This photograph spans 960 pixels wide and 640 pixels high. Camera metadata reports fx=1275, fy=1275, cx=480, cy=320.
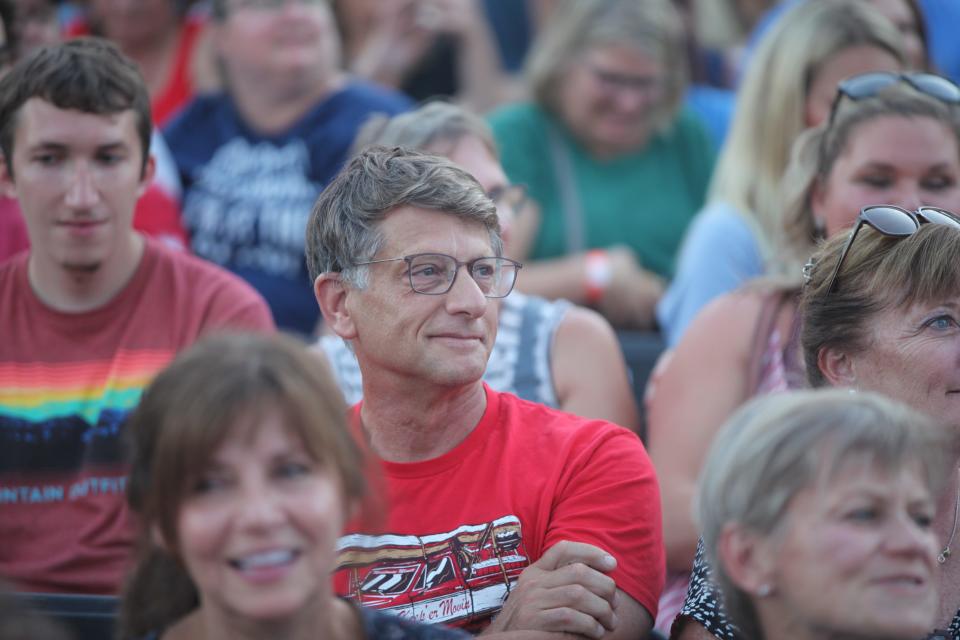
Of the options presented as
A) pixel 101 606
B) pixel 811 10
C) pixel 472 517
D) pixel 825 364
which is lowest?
pixel 101 606

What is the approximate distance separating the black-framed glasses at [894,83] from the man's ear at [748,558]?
65.4 inches

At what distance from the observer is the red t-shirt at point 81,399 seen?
295cm

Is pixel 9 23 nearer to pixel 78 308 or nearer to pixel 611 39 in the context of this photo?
pixel 78 308

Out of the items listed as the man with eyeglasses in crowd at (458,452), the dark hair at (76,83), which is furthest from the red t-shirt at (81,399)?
the man with eyeglasses in crowd at (458,452)

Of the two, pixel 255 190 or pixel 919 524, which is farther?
pixel 255 190

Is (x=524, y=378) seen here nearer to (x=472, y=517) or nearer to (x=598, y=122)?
(x=472, y=517)

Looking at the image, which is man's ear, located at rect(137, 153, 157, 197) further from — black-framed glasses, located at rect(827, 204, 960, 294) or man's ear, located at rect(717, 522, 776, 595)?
man's ear, located at rect(717, 522, 776, 595)

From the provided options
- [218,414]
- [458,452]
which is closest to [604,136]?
[458,452]

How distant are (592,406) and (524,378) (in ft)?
0.60

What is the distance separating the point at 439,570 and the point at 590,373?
959 mm

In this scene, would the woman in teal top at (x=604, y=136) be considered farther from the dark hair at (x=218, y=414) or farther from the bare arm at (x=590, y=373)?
the dark hair at (x=218, y=414)

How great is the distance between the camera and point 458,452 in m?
2.49

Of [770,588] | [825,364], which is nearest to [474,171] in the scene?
[825,364]

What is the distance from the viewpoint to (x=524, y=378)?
3189 mm
